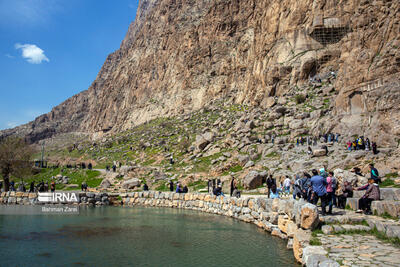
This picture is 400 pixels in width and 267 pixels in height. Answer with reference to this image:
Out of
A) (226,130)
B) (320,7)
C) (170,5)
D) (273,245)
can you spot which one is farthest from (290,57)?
(170,5)

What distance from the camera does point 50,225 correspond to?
1606 centimetres

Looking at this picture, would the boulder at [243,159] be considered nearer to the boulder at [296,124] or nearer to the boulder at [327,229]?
the boulder at [296,124]

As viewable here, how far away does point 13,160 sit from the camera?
30.4 meters

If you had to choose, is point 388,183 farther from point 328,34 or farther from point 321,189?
point 328,34

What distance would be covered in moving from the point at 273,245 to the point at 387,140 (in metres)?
13.6

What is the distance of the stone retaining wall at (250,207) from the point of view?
10344 millimetres

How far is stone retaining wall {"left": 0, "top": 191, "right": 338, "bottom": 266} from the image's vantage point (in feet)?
33.9

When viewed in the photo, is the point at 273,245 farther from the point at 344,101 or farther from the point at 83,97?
the point at 83,97

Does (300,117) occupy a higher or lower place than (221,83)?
lower

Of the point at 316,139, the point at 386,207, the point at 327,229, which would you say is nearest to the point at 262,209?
the point at 327,229

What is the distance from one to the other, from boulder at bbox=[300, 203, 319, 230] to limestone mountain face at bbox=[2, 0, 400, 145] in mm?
13227

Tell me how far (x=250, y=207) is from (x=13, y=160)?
2519 cm

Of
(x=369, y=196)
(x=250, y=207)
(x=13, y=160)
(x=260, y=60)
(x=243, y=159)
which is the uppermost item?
(x=260, y=60)

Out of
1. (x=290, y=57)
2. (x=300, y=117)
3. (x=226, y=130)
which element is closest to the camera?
(x=300, y=117)
